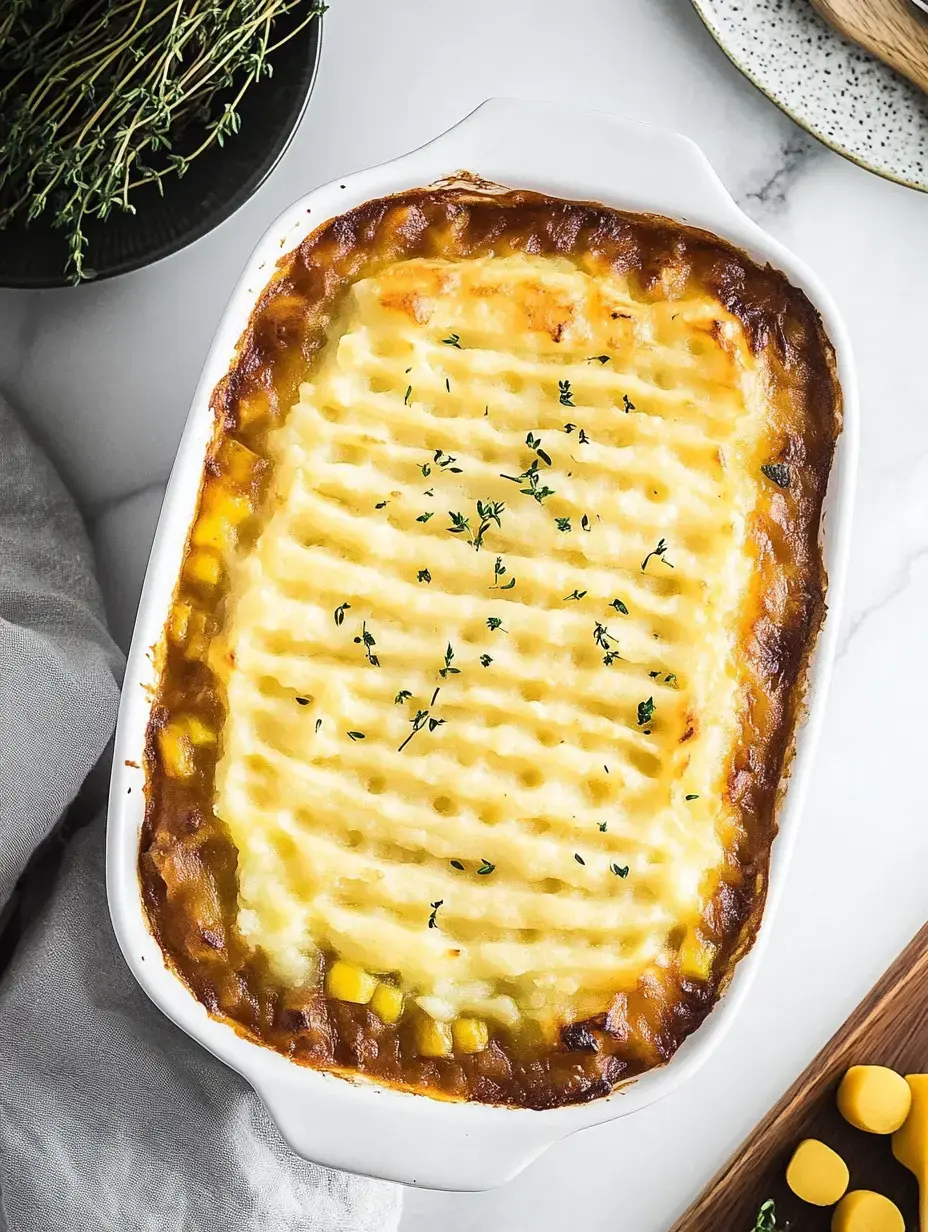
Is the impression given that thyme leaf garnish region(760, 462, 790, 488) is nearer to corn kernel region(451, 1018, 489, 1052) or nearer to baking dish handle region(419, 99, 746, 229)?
baking dish handle region(419, 99, 746, 229)

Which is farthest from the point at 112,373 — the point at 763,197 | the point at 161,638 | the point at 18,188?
the point at 763,197

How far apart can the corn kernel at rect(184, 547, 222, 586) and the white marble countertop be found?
513mm

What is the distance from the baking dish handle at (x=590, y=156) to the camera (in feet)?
6.95

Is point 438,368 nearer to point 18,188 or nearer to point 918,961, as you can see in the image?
point 18,188

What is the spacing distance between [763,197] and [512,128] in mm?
725

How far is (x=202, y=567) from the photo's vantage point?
2139 mm

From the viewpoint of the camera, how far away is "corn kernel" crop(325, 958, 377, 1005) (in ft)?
6.79

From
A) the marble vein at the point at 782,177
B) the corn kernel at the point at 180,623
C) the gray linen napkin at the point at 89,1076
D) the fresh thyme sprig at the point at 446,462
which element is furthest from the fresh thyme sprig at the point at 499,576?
the marble vein at the point at 782,177

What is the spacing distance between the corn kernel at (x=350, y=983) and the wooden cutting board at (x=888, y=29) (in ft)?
6.78

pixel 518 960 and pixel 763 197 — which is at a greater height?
pixel 763 197

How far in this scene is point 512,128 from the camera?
2.14 metres

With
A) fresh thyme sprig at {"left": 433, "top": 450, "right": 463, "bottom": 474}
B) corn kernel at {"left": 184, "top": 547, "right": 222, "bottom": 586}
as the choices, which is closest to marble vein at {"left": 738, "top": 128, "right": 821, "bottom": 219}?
fresh thyme sprig at {"left": 433, "top": 450, "right": 463, "bottom": 474}

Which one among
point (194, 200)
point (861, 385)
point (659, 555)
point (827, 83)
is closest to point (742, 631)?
point (659, 555)

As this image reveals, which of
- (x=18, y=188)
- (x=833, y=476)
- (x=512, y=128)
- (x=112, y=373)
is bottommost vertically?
(x=112, y=373)
